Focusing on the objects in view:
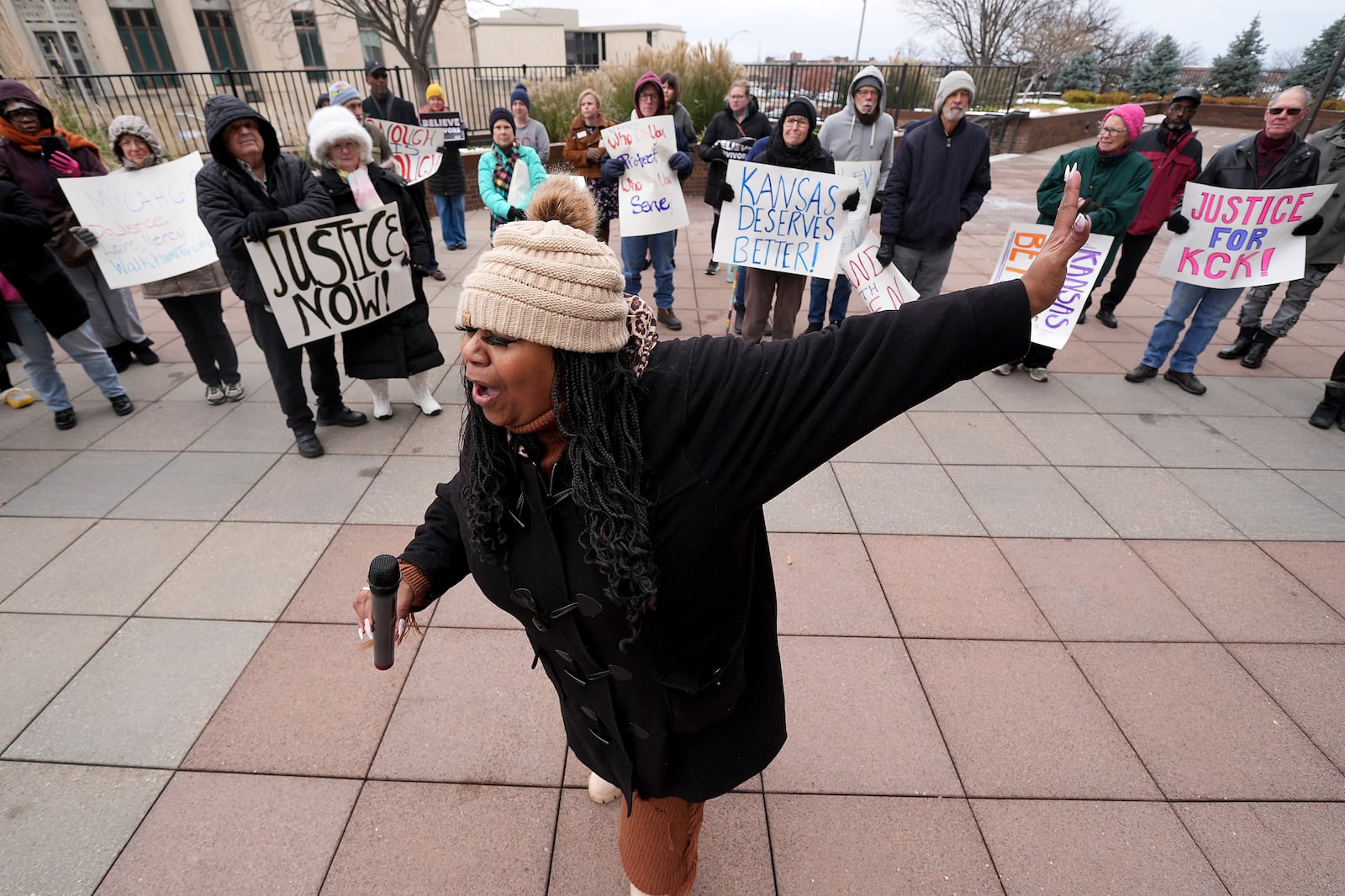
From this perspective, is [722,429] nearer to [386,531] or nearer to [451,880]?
[451,880]

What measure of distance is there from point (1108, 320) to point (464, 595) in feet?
21.8

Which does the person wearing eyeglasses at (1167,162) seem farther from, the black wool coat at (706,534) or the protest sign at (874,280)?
the black wool coat at (706,534)

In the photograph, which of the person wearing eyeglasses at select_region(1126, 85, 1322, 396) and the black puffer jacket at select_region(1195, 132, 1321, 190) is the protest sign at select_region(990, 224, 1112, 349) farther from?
the black puffer jacket at select_region(1195, 132, 1321, 190)

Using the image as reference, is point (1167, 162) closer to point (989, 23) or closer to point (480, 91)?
point (480, 91)

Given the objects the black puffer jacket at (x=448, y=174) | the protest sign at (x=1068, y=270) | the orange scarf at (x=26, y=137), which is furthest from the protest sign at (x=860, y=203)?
the orange scarf at (x=26, y=137)

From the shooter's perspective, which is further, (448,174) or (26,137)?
(448,174)

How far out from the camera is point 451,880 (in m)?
2.13

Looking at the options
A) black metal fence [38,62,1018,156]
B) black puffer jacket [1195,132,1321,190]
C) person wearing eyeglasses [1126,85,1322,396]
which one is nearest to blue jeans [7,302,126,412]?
person wearing eyeglasses [1126,85,1322,396]

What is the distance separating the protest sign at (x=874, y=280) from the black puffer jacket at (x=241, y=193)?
11.4ft

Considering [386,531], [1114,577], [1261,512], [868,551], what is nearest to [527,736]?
[386,531]

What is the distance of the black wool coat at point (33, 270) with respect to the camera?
13.4ft

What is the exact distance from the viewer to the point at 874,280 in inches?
189

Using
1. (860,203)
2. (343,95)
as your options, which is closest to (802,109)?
(860,203)

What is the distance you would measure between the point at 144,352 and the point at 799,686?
599 cm
